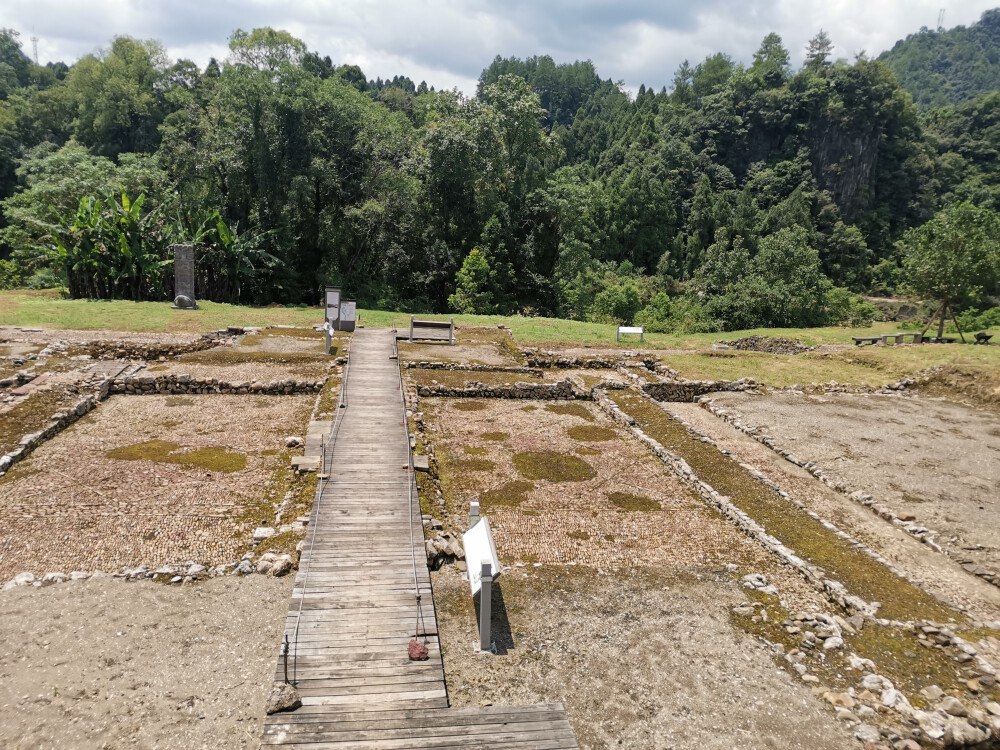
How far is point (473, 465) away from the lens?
51.2 feet

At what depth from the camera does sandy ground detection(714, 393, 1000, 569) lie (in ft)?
45.7

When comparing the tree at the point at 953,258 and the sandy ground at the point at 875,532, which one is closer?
the sandy ground at the point at 875,532

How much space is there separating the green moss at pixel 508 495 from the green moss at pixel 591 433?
4.03 m

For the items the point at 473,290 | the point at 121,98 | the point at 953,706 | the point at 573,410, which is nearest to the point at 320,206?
the point at 473,290

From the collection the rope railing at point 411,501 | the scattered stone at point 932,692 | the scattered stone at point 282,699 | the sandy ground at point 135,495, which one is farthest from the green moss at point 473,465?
the scattered stone at point 932,692

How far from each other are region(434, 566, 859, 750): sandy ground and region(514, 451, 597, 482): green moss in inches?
178

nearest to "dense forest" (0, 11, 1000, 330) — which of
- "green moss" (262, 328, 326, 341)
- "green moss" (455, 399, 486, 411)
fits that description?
"green moss" (262, 328, 326, 341)

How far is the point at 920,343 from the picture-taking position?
33.6 m

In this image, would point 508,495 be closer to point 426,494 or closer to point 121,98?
point 426,494

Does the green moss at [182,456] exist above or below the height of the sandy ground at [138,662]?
above

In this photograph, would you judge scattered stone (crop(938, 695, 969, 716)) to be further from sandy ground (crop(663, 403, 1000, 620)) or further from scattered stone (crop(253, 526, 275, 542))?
scattered stone (crop(253, 526, 275, 542))

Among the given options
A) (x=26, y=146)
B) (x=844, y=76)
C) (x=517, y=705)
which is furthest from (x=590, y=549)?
(x=844, y=76)

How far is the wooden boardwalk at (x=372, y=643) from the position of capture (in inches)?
273

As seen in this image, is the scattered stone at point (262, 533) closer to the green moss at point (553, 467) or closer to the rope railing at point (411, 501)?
the rope railing at point (411, 501)
